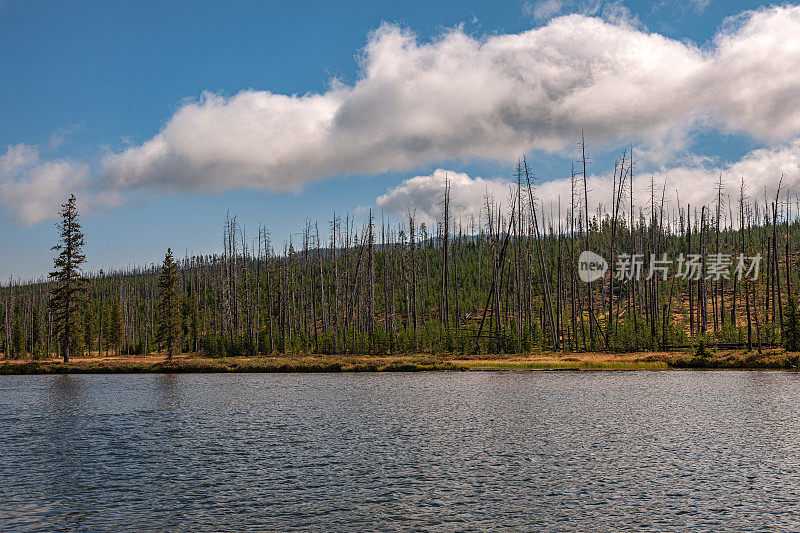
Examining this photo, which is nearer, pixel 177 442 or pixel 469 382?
pixel 177 442

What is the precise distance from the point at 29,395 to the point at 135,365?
27711mm

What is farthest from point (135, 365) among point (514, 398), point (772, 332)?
point (772, 332)

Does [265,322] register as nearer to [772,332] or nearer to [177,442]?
[772,332]

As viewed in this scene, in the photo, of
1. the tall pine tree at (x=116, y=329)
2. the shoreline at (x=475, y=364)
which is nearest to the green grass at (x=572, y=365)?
the shoreline at (x=475, y=364)

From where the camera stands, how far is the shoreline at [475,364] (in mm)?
51094

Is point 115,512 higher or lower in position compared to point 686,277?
lower

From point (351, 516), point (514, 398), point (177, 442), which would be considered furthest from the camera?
point (514, 398)

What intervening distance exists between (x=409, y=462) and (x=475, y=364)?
127 ft

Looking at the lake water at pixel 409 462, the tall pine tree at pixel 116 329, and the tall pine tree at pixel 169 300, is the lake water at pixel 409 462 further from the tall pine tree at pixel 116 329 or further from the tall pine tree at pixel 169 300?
the tall pine tree at pixel 116 329

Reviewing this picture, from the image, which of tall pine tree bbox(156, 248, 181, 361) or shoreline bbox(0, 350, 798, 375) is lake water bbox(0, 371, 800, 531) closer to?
shoreline bbox(0, 350, 798, 375)

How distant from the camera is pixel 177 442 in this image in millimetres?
20797

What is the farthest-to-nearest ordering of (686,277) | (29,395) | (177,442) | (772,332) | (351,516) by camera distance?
1. (686,277)
2. (772,332)
3. (29,395)
4. (177,442)
5. (351,516)

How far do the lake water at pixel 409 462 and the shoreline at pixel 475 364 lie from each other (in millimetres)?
19207

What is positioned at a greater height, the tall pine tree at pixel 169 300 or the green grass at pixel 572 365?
the tall pine tree at pixel 169 300
